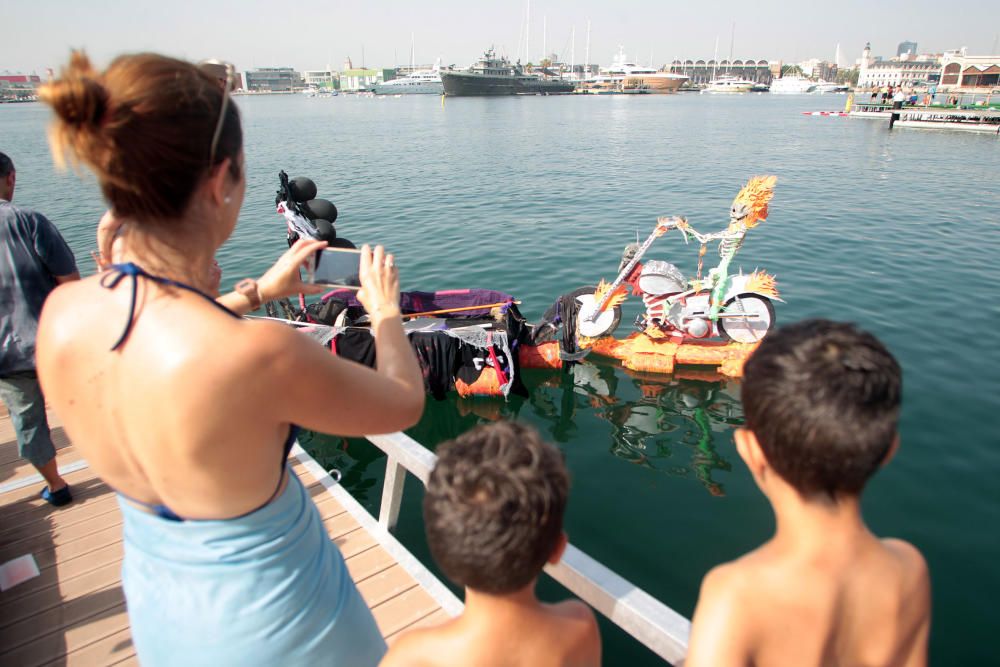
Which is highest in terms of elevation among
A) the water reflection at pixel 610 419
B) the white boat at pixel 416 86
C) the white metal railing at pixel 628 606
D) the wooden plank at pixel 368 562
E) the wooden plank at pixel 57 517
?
the white boat at pixel 416 86

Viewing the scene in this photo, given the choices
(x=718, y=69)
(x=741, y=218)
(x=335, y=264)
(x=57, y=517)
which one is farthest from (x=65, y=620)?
(x=718, y=69)

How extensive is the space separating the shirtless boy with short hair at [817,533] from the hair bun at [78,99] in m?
1.32

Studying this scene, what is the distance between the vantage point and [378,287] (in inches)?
55.8

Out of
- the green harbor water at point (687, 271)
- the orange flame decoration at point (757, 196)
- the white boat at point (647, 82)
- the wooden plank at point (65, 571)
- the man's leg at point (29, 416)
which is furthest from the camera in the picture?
the white boat at point (647, 82)

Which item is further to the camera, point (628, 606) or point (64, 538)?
point (64, 538)

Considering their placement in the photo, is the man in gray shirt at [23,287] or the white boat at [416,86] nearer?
the man in gray shirt at [23,287]

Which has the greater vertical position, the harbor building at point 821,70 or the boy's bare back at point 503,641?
the harbor building at point 821,70

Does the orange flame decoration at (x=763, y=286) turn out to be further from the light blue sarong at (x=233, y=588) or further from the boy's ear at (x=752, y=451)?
the light blue sarong at (x=233, y=588)

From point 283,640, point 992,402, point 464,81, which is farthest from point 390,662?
point 464,81

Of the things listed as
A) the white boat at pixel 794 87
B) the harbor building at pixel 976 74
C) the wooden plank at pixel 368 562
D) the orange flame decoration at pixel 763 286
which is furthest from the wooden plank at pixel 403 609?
the white boat at pixel 794 87

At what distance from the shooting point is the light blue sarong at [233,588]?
1.16 metres

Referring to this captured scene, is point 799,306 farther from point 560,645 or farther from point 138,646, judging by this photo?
point 138,646

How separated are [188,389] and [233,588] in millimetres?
500

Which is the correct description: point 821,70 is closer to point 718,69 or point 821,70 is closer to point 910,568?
point 718,69
